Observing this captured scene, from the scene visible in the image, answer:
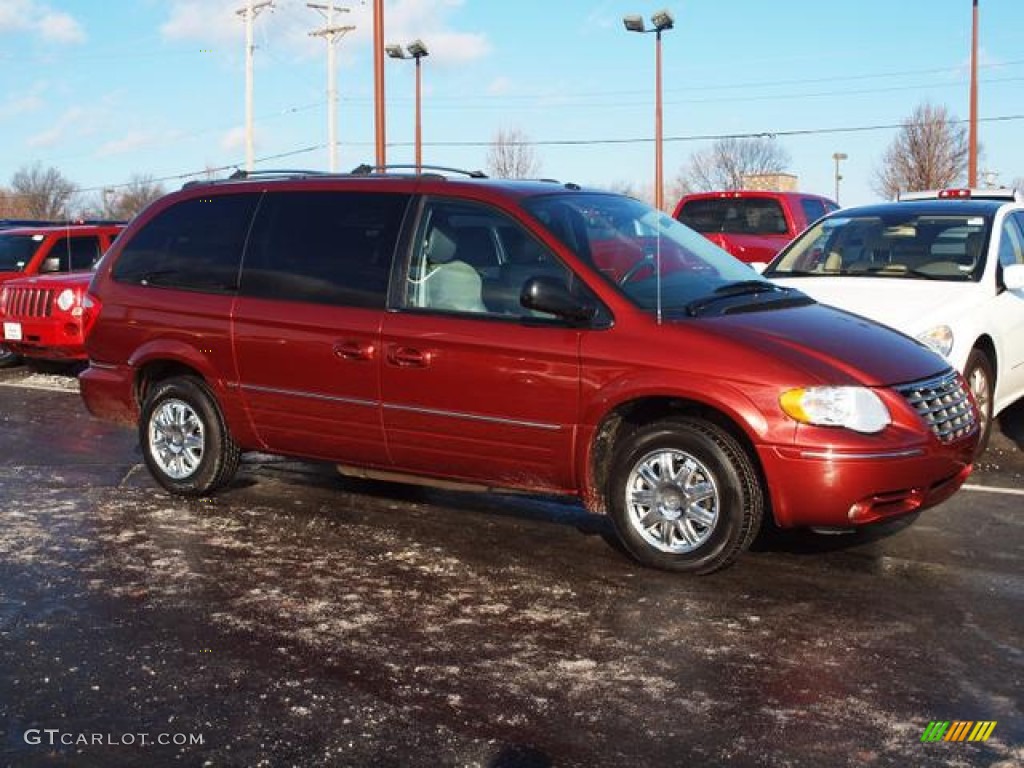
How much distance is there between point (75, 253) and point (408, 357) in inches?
384

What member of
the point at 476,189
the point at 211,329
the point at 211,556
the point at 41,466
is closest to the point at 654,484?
the point at 476,189

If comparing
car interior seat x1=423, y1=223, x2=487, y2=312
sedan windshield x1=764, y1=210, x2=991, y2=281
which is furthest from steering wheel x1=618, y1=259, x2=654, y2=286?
sedan windshield x1=764, y1=210, x2=991, y2=281

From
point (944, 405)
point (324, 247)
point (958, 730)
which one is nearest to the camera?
point (958, 730)

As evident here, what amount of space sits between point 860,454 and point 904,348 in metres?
0.87

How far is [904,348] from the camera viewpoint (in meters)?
5.62

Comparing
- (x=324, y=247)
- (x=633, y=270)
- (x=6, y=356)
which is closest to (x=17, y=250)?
(x=6, y=356)

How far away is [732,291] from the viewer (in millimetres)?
5988

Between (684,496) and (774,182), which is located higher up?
(774,182)

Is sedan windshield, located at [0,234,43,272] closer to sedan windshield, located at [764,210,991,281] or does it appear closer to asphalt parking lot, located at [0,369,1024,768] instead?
asphalt parking lot, located at [0,369,1024,768]

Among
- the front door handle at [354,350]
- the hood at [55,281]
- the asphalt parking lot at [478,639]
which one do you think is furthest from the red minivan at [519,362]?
the hood at [55,281]

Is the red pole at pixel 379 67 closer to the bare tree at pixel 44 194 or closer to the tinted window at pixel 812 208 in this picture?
the tinted window at pixel 812 208

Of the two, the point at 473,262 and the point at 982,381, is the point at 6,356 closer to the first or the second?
the point at 473,262

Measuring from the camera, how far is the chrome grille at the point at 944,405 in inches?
208

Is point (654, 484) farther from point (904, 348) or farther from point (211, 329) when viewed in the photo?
point (211, 329)
